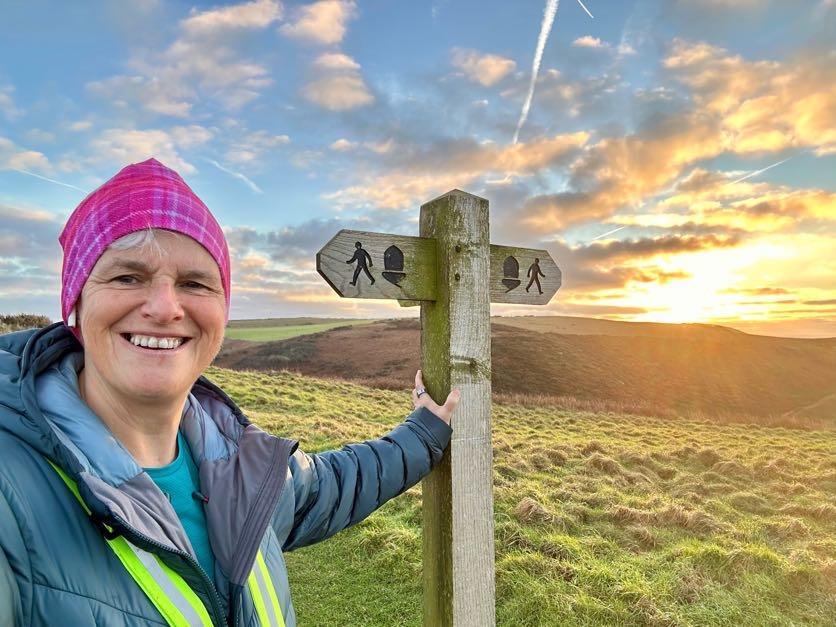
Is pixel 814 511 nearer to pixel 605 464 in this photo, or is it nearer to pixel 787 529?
pixel 787 529

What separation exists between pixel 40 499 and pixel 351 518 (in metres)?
1.41

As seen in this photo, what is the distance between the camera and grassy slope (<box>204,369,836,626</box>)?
4934mm

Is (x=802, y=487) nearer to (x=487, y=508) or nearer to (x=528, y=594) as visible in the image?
(x=528, y=594)

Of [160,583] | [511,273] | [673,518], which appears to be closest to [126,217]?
[160,583]

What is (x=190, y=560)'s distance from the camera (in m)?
1.54

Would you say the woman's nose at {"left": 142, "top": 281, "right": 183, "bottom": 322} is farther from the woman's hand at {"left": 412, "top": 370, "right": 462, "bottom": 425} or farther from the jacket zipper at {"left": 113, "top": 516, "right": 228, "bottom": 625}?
the woman's hand at {"left": 412, "top": 370, "right": 462, "bottom": 425}

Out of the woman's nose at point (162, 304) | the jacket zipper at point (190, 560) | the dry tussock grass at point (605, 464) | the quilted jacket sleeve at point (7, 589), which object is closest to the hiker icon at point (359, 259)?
the woman's nose at point (162, 304)

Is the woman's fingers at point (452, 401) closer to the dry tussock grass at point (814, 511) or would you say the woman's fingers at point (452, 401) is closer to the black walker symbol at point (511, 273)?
the black walker symbol at point (511, 273)

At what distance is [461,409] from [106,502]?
1.79m

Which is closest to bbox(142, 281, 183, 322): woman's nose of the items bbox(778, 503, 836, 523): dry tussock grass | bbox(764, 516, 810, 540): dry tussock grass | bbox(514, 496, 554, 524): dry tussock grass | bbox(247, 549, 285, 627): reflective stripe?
bbox(247, 549, 285, 627): reflective stripe

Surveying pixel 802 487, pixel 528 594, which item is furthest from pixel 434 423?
pixel 802 487

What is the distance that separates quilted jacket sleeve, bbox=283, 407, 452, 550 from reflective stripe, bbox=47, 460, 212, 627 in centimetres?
73

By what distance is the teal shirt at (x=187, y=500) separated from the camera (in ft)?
5.83

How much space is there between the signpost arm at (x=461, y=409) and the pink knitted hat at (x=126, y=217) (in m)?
1.33
